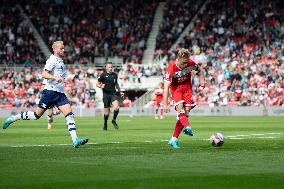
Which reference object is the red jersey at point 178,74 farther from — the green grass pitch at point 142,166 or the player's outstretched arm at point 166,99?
the green grass pitch at point 142,166

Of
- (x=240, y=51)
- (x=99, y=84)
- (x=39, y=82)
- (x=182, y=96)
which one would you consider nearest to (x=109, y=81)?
(x=99, y=84)

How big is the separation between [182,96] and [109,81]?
1310cm

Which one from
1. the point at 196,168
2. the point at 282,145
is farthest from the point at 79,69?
the point at 196,168

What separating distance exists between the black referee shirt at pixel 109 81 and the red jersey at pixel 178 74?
42.4ft

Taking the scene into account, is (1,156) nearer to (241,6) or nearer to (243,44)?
(243,44)

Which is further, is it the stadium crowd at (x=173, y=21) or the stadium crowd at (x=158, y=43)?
the stadium crowd at (x=173, y=21)

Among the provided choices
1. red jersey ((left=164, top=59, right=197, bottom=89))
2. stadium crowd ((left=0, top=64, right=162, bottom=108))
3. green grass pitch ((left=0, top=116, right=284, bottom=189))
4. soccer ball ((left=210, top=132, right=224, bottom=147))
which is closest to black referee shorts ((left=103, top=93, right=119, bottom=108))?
green grass pitch ((left=0, top=116, right=284, bottom=189))

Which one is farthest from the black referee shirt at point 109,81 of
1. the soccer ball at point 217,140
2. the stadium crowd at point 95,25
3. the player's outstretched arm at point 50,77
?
the stadium crowd at point 95,25

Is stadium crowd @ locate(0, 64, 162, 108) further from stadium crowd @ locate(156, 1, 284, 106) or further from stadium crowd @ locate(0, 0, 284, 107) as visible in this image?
stadium crowd @ locate(156, 1, 284, 106)

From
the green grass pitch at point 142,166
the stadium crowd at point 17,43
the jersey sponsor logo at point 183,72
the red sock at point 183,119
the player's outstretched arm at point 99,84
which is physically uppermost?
the stadium crowd at point 17,43

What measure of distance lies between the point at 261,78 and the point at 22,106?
17.1 metres

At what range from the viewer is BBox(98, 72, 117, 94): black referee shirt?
32.6 m

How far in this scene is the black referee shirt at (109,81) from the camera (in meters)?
32.6

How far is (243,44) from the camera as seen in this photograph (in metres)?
57.6
